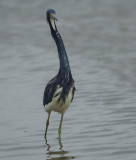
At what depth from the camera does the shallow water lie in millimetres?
7805

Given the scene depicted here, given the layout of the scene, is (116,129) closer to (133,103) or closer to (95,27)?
(133,103)

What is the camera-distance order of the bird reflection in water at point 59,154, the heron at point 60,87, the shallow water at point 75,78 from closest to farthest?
the bird reflection in water at point 59,154 → the shallow water at point 75,78 → the heron at point 60,87

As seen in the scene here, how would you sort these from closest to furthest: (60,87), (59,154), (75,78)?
(59,154) → (60,87) → (75,78)

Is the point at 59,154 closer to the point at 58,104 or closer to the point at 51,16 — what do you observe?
the point at 58,104

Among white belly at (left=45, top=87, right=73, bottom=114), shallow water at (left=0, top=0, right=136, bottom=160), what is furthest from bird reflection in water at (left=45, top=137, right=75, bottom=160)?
white belly at (left=45, top=87, right=73, bottom=114)

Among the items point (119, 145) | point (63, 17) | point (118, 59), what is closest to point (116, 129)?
point (119, 145)

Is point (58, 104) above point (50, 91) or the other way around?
the other way around

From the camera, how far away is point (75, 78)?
39.6 feet

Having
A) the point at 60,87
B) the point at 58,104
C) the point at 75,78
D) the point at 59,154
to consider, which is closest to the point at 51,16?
the point at 60,87

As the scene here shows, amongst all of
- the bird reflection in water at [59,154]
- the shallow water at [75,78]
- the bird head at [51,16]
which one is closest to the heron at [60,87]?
the bird head at [51,16]

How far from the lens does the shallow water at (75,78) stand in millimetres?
7805

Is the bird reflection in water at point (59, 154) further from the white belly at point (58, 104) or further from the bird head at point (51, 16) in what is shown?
the bird head at point (51, 16)

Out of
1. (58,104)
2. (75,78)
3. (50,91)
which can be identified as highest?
(50,91)

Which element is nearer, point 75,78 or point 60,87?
point 60,87
